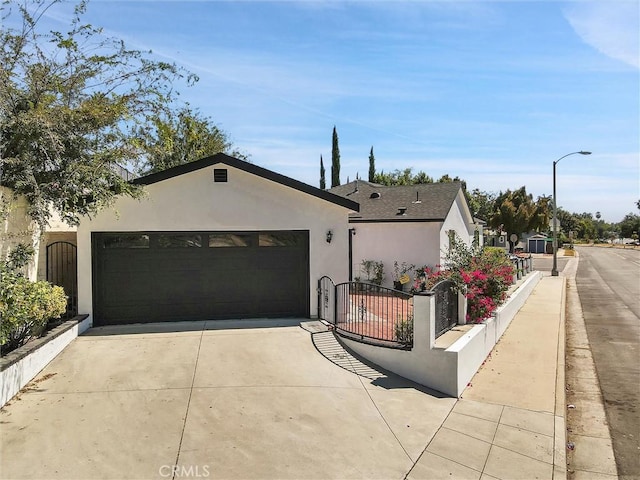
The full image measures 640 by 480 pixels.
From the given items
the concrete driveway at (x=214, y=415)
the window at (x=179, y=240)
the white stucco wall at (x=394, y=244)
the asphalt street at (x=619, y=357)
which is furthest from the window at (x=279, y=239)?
the white stucco wall at (x=394, y=244)

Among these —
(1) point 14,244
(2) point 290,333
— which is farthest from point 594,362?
(1) point 14,244

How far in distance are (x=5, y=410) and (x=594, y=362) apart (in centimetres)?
1074

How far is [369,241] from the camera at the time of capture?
18.9 meters

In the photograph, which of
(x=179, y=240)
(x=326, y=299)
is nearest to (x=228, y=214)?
(x=179, y=240)

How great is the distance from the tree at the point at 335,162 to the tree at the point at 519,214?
1709cm

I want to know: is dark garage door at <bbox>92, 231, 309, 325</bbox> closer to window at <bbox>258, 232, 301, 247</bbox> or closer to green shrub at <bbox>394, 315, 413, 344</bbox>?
window at <bbox>258, 232, 301, 247</bbox>

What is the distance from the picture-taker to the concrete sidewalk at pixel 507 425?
488cm

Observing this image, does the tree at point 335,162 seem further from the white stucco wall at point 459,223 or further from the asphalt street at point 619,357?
the asphalt street at point 619,357

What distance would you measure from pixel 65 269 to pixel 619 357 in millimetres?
12695

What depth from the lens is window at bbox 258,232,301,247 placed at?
10.5m

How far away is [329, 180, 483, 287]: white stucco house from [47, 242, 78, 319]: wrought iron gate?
10038 millimetres

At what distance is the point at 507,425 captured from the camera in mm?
5980

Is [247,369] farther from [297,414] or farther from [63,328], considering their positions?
[63,328]

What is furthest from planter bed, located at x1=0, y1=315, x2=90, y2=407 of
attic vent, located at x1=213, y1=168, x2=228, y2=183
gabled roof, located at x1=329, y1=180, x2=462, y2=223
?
gabled roof, located at x1=329, y1=180, x2=462, y2=223
